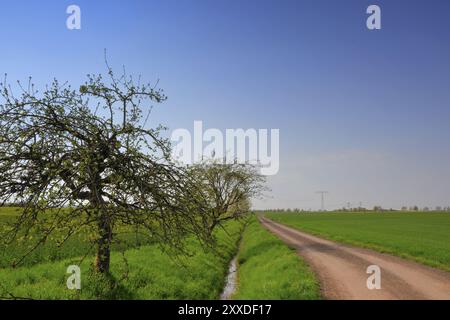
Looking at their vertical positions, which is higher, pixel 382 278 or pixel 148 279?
pixel 382 278

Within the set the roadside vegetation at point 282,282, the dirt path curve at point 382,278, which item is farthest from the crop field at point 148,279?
the dirt path curve at point 382,278

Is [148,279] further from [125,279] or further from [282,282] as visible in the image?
[282,282]

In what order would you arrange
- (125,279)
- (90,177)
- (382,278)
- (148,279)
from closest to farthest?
(90,177), (382,278), (125,279), (148,279)

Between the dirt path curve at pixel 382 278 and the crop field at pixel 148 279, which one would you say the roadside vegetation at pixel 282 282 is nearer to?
the crop field at pixel 148 279

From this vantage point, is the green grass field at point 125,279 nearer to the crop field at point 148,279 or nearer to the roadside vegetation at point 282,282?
the crop field at point 148,279

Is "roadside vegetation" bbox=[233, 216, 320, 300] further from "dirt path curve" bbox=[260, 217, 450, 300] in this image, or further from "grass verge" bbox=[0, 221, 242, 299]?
"grass verge" bbox=[0, 221, 242, 299]

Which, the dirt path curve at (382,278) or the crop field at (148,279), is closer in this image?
the dirt path curve at (382,278)

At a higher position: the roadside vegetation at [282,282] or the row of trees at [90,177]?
the row of trees at [90,177]

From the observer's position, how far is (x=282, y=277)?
1845 cm

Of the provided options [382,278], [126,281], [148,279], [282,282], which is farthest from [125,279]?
[382,278]

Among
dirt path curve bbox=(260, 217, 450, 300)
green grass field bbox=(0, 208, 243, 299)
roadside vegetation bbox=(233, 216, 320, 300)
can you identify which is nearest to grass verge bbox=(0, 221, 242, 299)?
green grass field bbox=(0, 208, 243, 299)
